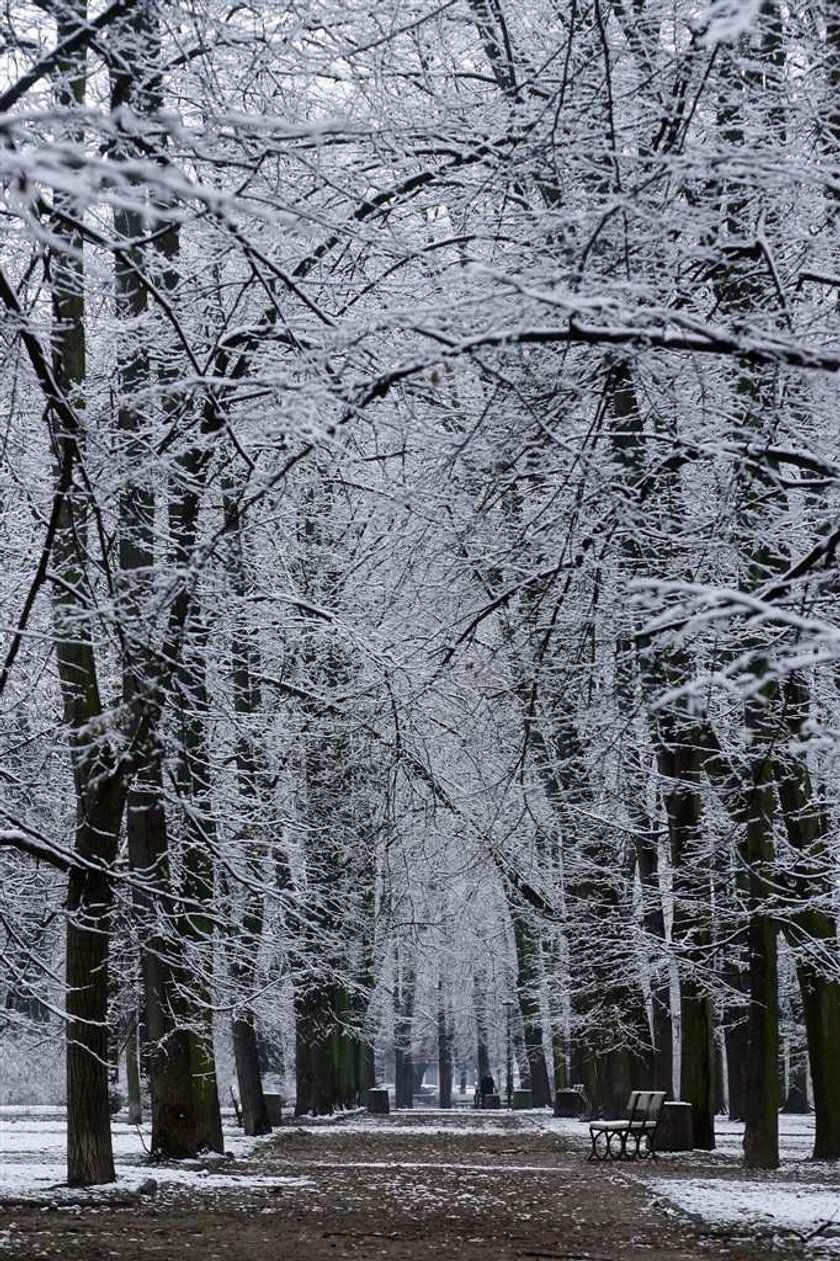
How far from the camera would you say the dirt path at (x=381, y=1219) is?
36.8ft

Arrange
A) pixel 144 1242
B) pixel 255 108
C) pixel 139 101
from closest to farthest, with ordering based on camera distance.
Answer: pixel 139 101 < pixel 255 108 < pixel 144 1242

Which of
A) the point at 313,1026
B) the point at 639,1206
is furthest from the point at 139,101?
the point at 313,1026

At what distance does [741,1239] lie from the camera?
12.0 metres

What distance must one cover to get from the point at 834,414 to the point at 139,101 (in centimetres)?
401

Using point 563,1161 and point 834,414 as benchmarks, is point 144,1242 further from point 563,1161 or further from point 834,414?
point 563,1161

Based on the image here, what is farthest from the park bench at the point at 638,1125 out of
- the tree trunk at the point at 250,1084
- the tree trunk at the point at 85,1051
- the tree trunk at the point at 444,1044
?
the tree trunk at the point at 444,1044

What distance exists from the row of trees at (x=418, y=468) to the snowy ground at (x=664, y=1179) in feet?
2.15

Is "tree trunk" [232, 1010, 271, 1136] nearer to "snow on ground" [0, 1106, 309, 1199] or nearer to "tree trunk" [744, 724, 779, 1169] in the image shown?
"snow on ground" [0, 1106, 309, 1199]

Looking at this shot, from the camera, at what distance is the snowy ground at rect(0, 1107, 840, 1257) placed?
41.9ft

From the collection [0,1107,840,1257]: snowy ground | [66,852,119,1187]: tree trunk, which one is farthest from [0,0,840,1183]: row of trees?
[0,1107,840,1257]: snowy ground

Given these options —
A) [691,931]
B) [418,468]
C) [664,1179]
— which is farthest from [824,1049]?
[418,468]

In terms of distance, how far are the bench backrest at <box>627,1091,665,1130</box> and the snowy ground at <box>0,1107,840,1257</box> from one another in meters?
0.48

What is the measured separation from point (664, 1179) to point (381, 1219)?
15.9 ft

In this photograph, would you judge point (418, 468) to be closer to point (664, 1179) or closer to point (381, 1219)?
point (381, 1219)
